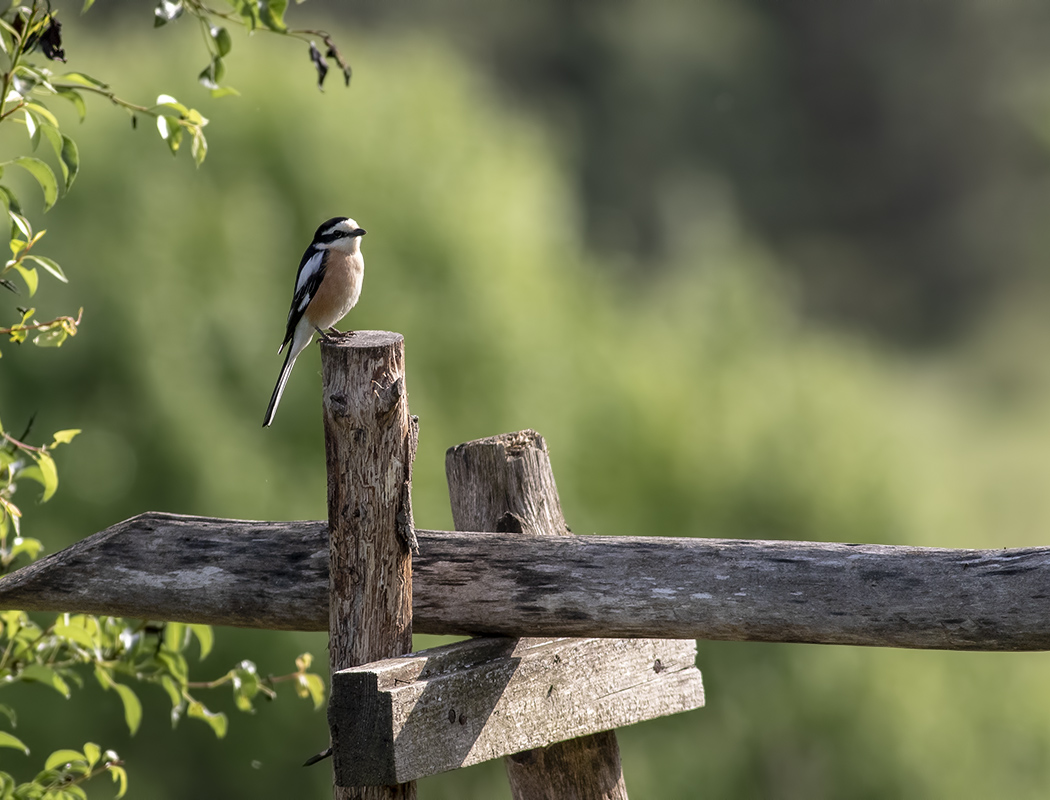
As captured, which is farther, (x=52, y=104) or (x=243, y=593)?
(x=52, y=104)

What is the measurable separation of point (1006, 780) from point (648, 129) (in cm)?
2272

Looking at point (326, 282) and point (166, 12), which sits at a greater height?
point (166, 12)

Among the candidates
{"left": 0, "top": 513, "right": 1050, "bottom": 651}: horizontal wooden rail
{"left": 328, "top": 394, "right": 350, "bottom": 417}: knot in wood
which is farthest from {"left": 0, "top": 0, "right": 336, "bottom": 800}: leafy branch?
{"left": 328, "top": 394, "right": 350, "bottom": 417}: knot in wood

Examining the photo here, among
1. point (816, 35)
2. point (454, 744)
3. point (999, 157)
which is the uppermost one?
point (816, 35)

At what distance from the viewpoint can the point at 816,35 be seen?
100 ft

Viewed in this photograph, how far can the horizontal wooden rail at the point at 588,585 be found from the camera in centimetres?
196

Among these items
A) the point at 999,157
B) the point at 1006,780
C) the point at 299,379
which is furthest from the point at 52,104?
the point at 999,157

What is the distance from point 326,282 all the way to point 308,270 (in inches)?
4.4

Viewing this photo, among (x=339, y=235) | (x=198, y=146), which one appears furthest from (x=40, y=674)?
(x=339, y=235)

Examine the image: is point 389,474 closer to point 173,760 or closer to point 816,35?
point 173,760

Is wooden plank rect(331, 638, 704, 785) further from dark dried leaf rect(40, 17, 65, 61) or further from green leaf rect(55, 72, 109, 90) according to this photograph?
dark dried leaf rect(40, 17, 65, 61)

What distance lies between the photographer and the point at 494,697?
2293mm

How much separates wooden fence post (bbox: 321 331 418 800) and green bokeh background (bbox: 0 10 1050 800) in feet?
15.0

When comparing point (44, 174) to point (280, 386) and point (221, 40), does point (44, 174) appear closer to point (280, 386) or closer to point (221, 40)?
point (221, 40)
